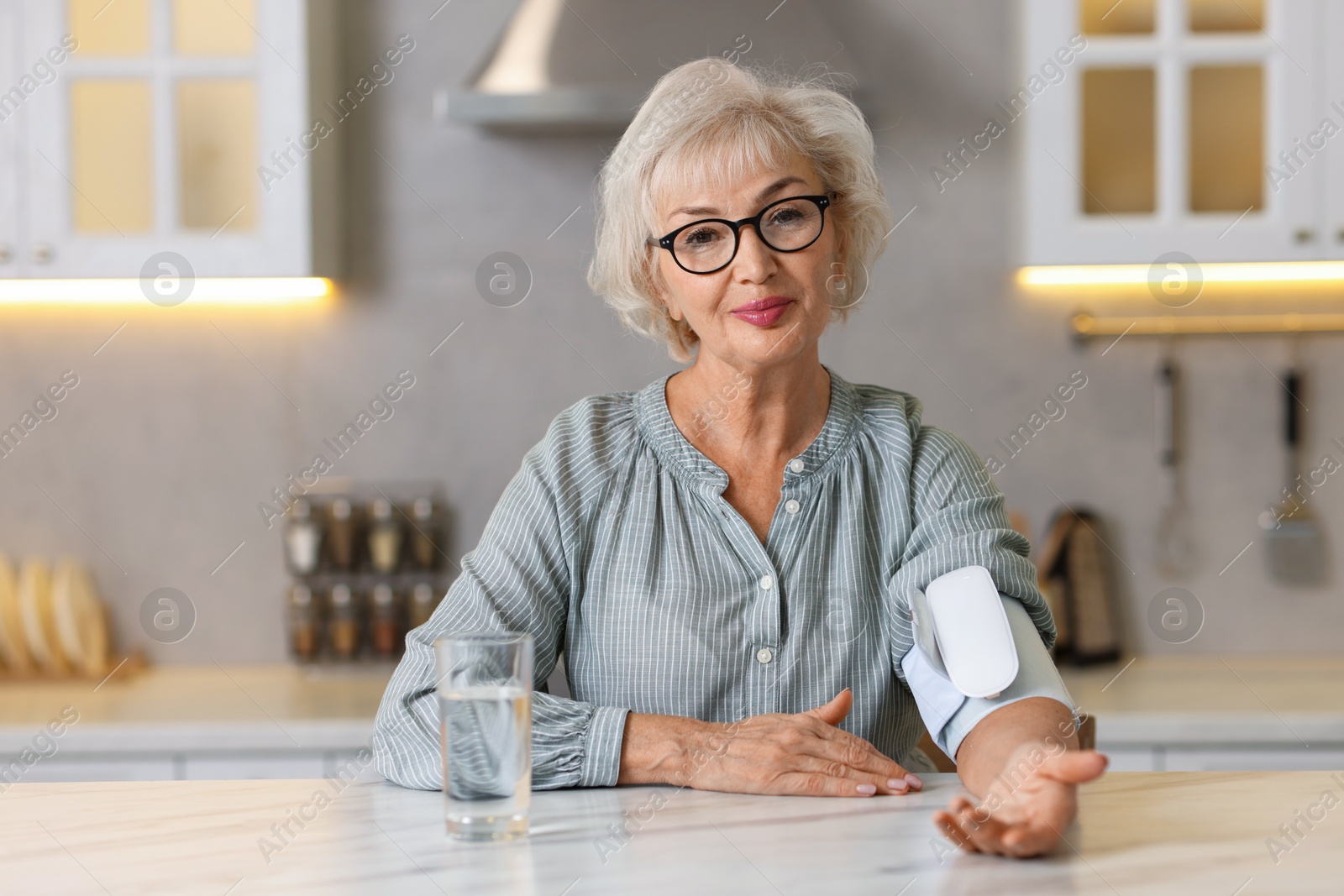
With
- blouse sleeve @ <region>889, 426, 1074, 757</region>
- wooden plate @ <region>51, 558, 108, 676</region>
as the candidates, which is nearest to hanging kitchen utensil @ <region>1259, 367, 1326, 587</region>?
blouse sleeve @ <region>889, 426, 1074, 757</region>

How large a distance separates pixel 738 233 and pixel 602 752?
1.74ft

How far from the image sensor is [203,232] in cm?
213

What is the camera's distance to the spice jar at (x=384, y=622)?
7.61ft

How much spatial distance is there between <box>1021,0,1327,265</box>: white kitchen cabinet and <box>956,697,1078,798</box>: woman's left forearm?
54.9 inches

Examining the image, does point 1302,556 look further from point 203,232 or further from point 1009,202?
point 203,232

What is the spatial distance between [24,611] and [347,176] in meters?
1.09

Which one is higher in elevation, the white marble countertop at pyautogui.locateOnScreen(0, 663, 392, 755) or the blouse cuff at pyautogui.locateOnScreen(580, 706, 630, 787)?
the blouse cuff at pyautogui.locateOnScreen(580, 706, 630, 787)

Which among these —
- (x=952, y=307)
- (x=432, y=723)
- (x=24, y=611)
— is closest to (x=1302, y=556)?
(x=952, y=307)

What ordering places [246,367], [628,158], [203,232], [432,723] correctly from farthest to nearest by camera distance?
[246,367], [203,232], [628,158], [432,723]

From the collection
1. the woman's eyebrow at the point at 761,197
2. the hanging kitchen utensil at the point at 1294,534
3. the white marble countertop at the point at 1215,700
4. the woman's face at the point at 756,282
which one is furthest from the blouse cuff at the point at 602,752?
the hanging kitchen utensil at the point at 1294,534

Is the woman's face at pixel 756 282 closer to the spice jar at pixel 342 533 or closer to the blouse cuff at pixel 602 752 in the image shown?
the blouse cuff at pixel 602 752

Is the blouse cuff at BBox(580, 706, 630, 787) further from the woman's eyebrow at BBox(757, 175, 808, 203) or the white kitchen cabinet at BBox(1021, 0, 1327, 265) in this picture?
the white kitchen cabinet at BBox(1021, 0, 1327, 265)

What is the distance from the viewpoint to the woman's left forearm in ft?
2.94

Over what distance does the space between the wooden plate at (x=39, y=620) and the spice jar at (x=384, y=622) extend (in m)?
0.61
